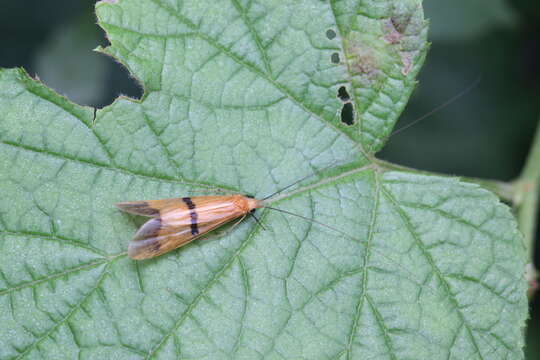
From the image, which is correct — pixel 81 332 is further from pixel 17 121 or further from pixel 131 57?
pixel 131 57

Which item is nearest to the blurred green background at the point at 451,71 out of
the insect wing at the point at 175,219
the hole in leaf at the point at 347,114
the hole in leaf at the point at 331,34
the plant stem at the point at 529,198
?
the plant stem at the point at 529,198

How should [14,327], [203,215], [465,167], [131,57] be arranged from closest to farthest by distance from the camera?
[14,327] → [131,57] → [203,215] → [465,167]

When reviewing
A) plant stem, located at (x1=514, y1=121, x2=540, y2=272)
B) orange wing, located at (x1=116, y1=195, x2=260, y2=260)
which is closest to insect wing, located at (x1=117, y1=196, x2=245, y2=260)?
orange wing, located at (x1=116, y1=195, x2=260, y2=260)

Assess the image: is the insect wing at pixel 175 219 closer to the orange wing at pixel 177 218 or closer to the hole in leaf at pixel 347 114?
the orange wing at pixel 177 218

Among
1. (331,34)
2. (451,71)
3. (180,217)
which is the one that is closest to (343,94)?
(331,34)

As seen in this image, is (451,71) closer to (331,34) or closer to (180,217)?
(331,34)

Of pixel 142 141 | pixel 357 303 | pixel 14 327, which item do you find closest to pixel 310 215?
pixel 357 303
